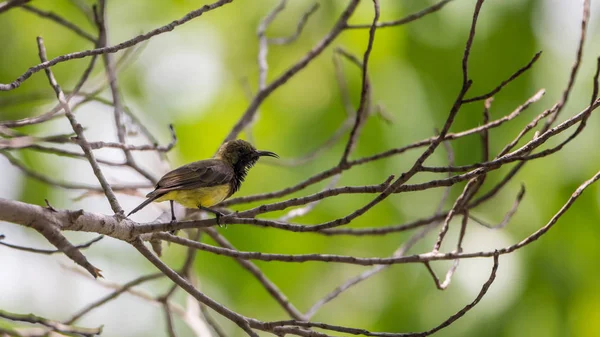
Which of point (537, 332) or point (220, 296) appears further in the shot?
point (220, 296)

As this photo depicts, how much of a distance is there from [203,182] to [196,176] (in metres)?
0.07

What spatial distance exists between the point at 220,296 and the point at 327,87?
2.66m

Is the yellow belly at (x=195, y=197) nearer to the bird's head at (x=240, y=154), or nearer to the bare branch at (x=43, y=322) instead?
the bird's head at (x=240, y=154)

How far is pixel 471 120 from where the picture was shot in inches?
291

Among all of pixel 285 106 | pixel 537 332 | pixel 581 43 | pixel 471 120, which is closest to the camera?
pixel 581 43

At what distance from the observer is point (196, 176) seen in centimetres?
468

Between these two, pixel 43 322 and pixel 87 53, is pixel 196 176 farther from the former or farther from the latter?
pixel 43 322

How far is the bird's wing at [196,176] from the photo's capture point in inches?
174

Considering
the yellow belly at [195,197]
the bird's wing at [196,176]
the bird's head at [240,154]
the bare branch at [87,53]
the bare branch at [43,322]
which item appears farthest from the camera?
the bird's head at [240,154]

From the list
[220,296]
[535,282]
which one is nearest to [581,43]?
[535,282]

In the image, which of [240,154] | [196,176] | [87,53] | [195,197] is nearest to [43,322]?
[87,53]

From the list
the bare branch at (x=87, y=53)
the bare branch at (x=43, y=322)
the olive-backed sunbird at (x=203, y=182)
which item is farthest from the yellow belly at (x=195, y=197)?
the bare branch at (x=43, y=322)

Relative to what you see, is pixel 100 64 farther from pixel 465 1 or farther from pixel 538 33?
pixel 538 33

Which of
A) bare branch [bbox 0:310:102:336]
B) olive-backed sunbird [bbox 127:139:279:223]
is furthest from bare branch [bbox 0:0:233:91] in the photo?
olive-backed sunbird [bbox 127:139:279:223]
